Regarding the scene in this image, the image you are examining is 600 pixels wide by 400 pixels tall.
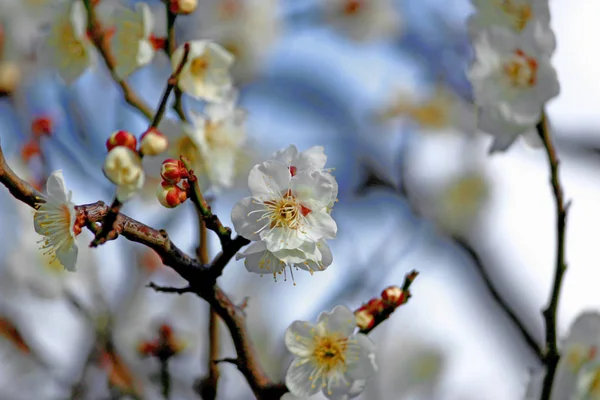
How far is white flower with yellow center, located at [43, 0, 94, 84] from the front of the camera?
1.71 metres

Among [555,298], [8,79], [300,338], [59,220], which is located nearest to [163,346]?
[300,338]

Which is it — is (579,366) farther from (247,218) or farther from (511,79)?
(247,218)

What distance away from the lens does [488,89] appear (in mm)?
1646

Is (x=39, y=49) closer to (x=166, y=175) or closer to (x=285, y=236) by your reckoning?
(x=166, y=175)

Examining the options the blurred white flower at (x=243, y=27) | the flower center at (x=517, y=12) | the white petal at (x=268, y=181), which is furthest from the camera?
the blurred white flower at (x=243, y=27)

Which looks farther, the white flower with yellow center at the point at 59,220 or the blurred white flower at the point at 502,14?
the blurred white flower at the point at 502,14

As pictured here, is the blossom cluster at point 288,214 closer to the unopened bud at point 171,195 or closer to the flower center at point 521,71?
the unopened bud at point 171,195

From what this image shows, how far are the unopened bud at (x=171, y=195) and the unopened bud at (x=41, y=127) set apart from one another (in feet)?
4.49

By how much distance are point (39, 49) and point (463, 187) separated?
3.42 metres

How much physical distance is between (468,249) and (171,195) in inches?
96.4

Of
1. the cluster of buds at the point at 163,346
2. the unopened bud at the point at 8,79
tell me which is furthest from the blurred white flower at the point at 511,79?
the unopened bud at the point at 8,79

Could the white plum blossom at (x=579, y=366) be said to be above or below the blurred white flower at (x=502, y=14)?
below

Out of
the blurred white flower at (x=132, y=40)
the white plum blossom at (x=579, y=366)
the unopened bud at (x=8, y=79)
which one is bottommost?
the white plum blossom at (x=579, y=366)

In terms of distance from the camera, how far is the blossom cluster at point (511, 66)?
59.7 inches
